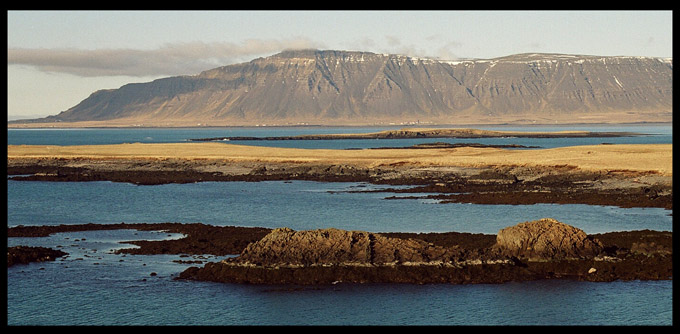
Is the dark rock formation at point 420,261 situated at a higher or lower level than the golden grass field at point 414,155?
lower

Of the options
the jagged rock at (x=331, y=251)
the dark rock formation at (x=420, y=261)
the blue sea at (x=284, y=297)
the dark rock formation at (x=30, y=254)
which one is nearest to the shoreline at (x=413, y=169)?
the blue sea at (x=284, y=297)

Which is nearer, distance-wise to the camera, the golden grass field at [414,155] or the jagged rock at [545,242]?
the jagged rock at [545,242]

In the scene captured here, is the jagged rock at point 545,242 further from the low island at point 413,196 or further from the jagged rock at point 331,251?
the jagged rock at point 331,251

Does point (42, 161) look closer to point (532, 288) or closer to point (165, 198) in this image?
point (165, 198)

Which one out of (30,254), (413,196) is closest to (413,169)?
(413,196)

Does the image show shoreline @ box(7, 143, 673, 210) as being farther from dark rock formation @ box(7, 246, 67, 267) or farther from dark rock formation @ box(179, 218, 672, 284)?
dark rock formation @ box(7, 246, 67, 267)

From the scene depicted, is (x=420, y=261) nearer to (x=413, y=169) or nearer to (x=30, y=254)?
(x=30, y=254)
